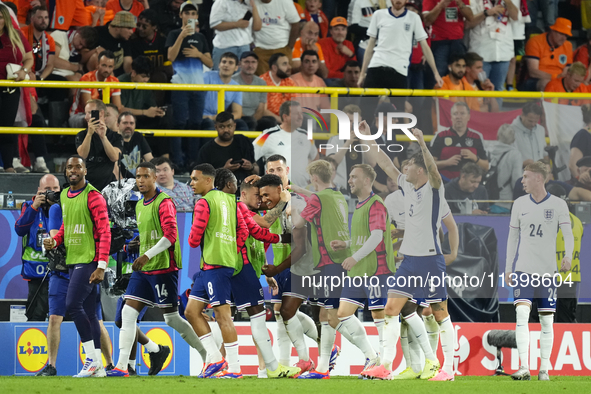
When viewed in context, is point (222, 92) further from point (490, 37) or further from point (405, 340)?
point (490, 37)

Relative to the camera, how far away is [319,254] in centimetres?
890

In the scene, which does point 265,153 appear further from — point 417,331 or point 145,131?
point 417,331

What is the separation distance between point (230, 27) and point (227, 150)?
2.60 metres

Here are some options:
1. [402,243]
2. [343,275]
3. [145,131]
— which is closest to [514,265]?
[402,243]

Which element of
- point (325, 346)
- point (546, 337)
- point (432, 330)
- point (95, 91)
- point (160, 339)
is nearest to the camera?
point (546, 337)

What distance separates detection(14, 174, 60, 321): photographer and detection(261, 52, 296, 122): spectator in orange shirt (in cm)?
361

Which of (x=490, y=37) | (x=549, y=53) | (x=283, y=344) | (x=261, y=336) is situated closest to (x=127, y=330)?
(x=261, y=336)

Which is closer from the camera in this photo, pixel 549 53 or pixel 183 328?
pixel 183 328

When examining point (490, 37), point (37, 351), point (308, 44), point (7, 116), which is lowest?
point (37, 351)

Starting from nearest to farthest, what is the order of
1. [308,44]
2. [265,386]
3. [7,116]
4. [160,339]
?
1. [265,386]
2. [160,339]
3. [7,116]
4. [308,44]

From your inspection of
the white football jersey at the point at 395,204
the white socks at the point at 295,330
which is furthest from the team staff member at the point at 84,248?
the white football jersey at the point at 395,204

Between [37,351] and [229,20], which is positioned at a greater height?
[229,20]

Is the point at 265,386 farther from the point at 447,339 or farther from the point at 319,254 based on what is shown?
the point at 447,339

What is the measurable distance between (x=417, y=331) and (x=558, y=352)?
111 inches
